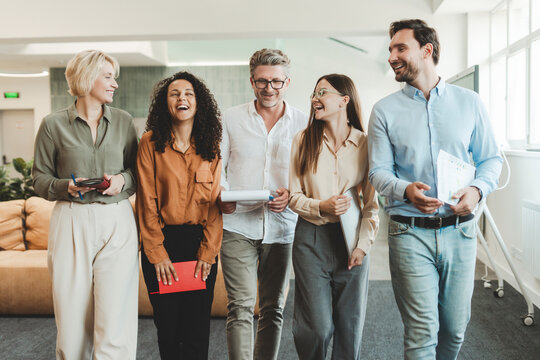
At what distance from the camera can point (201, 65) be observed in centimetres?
1023

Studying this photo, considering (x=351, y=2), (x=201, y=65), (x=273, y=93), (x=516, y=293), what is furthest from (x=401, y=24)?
(x=201, y=65)

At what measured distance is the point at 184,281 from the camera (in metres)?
1.92

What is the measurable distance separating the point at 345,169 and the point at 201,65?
888cm

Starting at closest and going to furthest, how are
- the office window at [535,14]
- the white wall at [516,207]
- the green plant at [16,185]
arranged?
the white wall at [516,207] → the office window at [535,14] → the green plant at [16,185]

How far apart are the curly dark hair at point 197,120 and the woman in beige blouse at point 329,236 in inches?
15.4

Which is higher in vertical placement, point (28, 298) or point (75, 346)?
point (75, 346)

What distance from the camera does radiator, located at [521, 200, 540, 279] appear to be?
354 centimetres

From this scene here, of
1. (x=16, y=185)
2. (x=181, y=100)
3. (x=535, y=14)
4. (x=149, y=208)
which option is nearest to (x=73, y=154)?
(x=149, y=208)

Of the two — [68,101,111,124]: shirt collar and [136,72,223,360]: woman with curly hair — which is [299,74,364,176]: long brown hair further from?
[68,101,111,124]: shirt collar

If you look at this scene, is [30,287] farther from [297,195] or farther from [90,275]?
[297,195]

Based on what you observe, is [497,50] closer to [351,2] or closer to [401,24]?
[351,2]

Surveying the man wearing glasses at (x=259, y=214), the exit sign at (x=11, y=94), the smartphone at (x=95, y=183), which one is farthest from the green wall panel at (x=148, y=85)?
the smartphone at (x=95, y=183)

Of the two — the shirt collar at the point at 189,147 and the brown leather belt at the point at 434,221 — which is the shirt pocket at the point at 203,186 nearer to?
the shirt collar at the point at 189,147

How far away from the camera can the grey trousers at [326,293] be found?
1.92 metres
